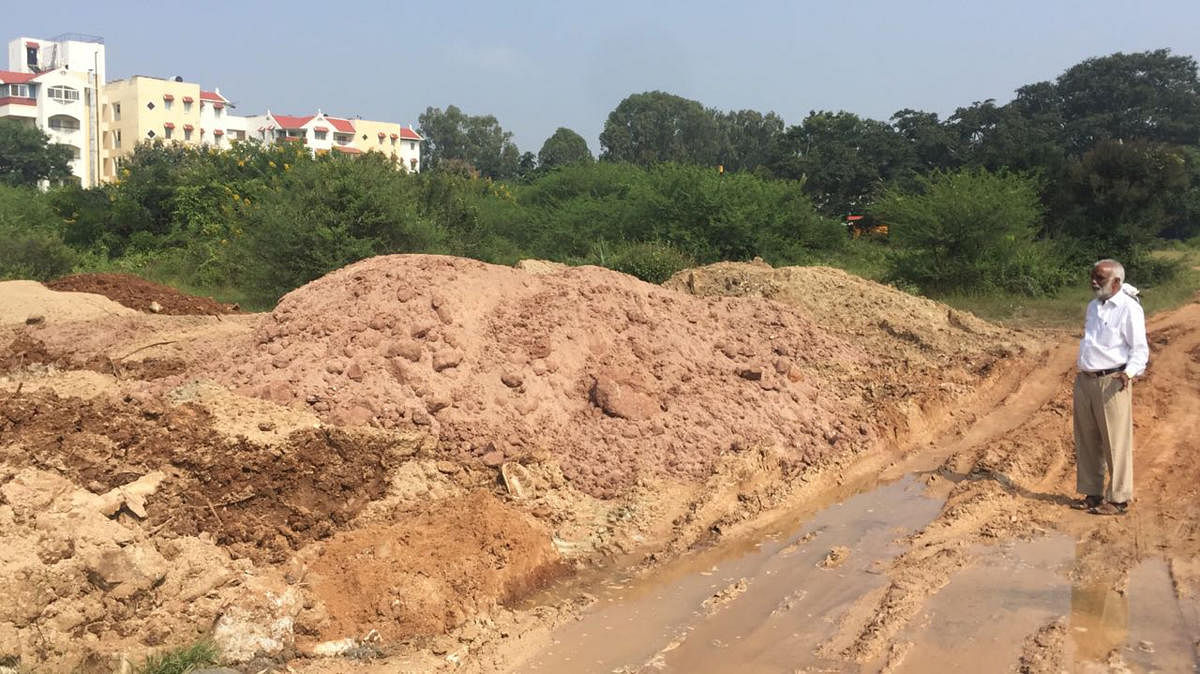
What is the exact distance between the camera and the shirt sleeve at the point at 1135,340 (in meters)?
6.17

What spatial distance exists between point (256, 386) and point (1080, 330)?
11.0 meters

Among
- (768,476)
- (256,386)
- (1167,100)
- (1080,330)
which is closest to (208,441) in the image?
(256,386)

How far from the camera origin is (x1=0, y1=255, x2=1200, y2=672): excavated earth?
4.58 meters

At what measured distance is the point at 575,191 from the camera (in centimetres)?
2411

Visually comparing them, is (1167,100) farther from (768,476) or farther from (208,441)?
(208,441)

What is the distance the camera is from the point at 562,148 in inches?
2277

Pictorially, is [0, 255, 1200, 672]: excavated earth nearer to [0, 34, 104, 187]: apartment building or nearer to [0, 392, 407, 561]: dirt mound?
[0, 392, 407, 561]: dirt mound

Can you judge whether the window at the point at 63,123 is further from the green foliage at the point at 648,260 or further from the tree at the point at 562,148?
the green foliage at the point at 648,260

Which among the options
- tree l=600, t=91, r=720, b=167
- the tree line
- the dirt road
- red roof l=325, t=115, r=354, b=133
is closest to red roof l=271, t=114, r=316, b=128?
red roof l=325, t=115, r=354, b=133

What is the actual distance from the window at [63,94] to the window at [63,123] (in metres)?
1.05

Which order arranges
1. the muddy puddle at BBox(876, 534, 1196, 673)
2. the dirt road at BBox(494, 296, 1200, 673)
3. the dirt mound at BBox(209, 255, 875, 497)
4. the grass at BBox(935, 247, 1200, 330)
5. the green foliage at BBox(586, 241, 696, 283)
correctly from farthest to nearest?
the green foliage at BBox(586, 241, 696, 283) < the grass at BBox(935, 247, 1200, 330) < the dirt mound at BBox(209, 255, 875, 497) < the dirt road at BBox(494, 296, 1200, 673) < the muddy puddle at BBox(876, 534, 1196, 673)

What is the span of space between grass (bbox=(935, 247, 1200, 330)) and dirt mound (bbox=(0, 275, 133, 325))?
12.0 metres

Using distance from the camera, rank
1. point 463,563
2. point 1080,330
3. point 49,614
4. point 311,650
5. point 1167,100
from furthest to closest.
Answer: point 1167,100 < point 1080,330 < point 463,563 < point 311,650 < point 49,614

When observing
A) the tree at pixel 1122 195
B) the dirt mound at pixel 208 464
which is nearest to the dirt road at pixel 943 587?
the dirt mound at pixel 208 464
